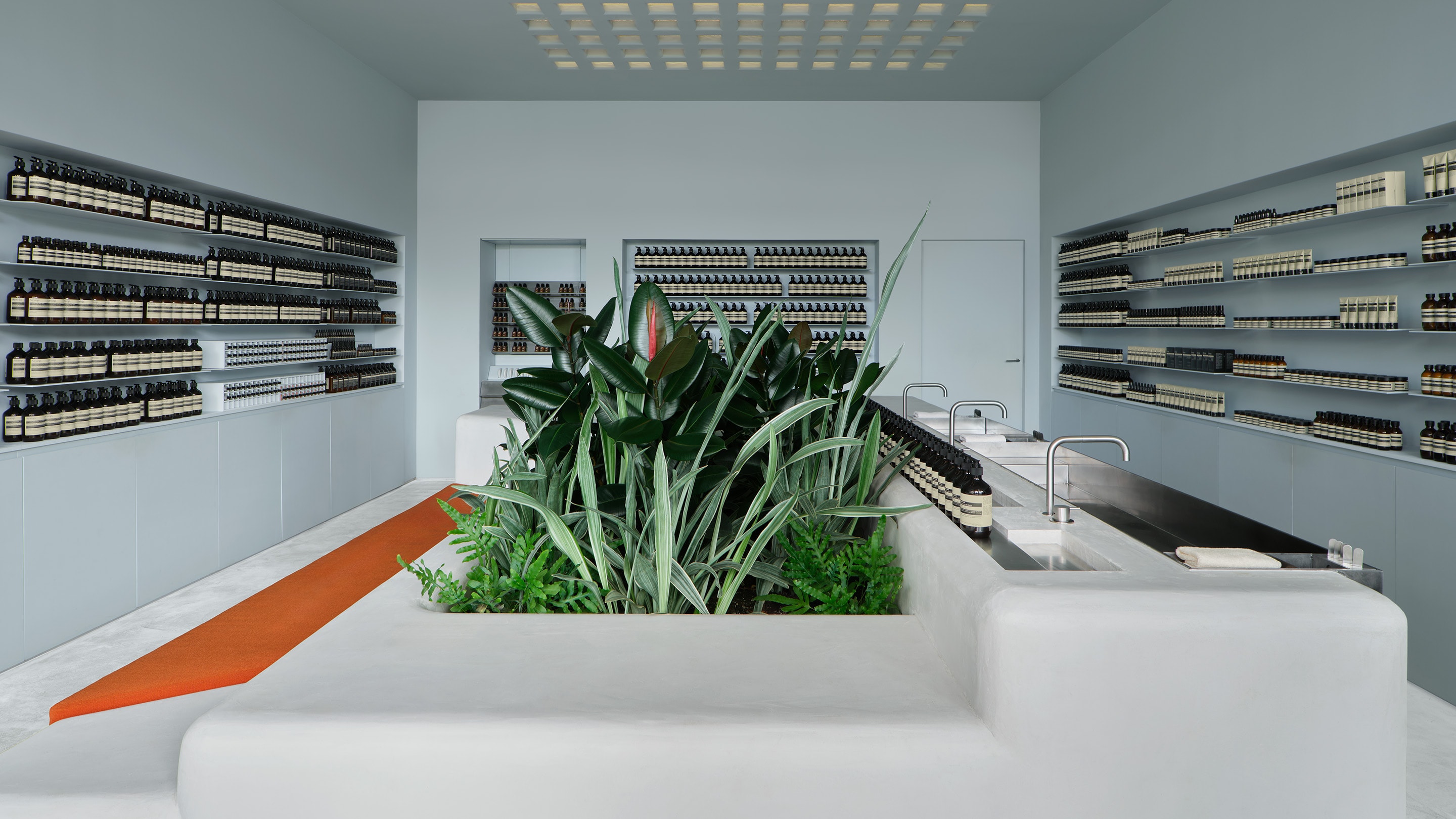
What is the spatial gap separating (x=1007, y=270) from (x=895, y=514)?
580 centimetres

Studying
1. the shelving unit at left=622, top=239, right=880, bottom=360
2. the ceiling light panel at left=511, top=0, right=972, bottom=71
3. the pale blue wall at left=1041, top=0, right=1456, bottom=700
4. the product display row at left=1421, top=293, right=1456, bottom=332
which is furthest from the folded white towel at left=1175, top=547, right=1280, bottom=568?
the shelving unit at left=622, top=239, right=880, bottom=360

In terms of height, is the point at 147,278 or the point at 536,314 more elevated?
the point at 147,278

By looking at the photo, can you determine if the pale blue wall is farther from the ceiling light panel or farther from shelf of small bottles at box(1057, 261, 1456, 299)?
the ceiling light panel

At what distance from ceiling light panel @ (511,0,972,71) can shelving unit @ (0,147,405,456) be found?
85.1 inches

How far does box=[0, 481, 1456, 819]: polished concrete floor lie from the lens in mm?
2412

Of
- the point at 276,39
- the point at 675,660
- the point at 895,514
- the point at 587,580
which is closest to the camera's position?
the point at 675,660

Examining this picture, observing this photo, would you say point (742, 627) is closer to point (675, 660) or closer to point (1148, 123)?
point (675, 660)

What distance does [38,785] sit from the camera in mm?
1338

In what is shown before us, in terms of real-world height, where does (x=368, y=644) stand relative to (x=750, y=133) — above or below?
below

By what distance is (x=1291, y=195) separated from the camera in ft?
14.5

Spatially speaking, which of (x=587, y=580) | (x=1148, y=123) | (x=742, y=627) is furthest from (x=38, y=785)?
(x=1148, y=123)

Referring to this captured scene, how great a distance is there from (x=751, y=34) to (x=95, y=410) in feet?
14.6

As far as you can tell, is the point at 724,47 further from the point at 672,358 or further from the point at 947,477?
the point at 672,358

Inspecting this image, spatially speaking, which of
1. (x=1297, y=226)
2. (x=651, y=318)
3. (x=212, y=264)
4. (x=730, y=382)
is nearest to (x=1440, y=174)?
(x=1297, y=226)
